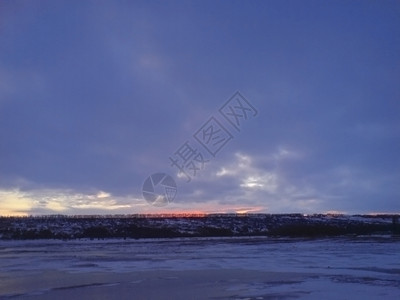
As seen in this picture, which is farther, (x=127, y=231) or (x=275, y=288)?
(x=127, y=231)

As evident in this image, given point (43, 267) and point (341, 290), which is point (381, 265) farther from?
point (43, 267)

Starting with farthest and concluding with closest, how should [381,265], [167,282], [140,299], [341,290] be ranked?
1. [381,265]
2. [167,282]
3. [341,290]
4. [140,299]

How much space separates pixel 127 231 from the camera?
5778cm

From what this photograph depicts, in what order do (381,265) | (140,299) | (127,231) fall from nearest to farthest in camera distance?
(140,299)
(381,265)
(127,231)

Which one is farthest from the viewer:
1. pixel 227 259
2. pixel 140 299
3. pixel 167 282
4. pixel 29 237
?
pixel 29 237

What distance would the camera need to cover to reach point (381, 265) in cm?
2028

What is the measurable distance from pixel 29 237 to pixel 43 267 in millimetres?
30949

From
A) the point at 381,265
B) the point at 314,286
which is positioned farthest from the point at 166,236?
the point at 314,286

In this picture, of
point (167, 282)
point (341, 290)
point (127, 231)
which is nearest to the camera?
point (341, 290)

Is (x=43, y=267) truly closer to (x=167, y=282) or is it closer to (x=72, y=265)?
(x=72, y=265)

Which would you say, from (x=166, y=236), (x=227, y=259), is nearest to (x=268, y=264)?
(x=227, y=259)

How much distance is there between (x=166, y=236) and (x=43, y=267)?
3185 centimetres

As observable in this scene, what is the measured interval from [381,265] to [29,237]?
125 ft

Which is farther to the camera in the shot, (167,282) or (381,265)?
(381,265)
